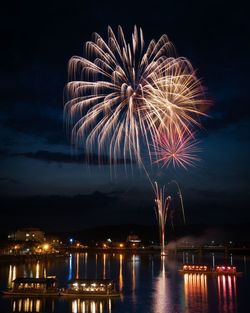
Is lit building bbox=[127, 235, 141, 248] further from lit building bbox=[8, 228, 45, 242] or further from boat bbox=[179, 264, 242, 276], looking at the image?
boat bbox=[179, 264, 242, 276]

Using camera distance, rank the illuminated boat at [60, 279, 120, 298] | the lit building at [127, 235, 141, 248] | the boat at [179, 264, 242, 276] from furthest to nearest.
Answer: the lit building at [127, 235, 141, 248] < the boat at [179, 264, 242, 276] < the illuminated boat at [60, 279, 120, 298]

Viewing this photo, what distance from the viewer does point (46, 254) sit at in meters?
93.4

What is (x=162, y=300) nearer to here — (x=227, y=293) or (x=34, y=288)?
(x=227, y=293)

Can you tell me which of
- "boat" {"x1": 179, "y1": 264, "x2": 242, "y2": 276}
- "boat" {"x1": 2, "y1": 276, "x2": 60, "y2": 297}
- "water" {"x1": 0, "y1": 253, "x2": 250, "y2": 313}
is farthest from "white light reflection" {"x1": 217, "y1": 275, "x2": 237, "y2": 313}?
"boat" {"x1": 2, "y1": 276, "x2": 60, "y2": 297}

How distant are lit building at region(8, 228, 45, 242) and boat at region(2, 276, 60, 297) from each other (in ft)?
266

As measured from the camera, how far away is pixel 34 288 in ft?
112

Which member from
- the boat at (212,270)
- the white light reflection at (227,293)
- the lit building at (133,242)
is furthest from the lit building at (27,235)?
the white light reflection at (227,293)

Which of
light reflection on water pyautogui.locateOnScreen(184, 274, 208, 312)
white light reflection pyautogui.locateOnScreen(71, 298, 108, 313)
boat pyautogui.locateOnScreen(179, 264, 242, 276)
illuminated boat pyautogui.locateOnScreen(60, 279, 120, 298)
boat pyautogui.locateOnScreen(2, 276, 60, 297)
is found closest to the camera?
white light reflection pyautogui.locateOnScreen(71, 298, 108, 313)

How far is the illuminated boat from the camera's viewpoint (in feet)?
109

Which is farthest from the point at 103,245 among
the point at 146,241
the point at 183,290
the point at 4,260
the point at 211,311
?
the point at 211,311

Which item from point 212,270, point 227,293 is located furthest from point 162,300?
point 212,270

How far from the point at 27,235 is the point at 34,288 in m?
84.1

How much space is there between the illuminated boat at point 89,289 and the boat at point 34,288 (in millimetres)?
935

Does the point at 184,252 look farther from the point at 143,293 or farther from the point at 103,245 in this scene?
the point at 143,293
